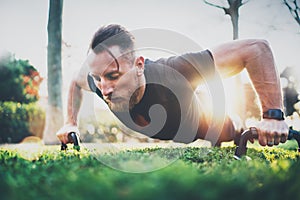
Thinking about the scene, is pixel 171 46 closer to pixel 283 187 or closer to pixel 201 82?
pixel 201 82

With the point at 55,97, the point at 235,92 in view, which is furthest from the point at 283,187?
the point at 55,97

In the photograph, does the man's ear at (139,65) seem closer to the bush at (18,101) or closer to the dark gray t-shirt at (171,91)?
the dark gray t-shirt at (171,91)

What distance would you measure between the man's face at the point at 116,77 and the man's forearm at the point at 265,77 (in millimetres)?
762

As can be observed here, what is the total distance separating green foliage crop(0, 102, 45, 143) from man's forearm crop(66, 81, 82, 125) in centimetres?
360

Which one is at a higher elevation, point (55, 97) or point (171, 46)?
point (171, 46)

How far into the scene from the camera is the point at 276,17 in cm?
380

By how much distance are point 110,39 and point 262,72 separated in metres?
0.95

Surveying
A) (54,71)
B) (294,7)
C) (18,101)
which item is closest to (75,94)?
(294,7)

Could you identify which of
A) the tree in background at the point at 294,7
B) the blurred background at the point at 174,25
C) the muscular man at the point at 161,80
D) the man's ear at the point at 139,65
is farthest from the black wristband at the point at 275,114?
the tree in background at the point at 294,7

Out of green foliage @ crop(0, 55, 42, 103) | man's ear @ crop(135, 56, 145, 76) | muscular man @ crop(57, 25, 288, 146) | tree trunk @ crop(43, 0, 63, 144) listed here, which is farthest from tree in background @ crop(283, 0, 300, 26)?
green foliage @ crop(0, 55, 42, 103)

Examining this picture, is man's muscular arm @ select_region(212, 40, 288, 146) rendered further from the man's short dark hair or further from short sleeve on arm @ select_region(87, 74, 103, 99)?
short sleeve on arm @ select_region(87, 74, 103, 99)

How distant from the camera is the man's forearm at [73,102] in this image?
247 centimetres

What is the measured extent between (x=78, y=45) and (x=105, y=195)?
4543mm

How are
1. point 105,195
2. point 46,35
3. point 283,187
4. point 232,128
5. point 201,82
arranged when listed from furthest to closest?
point 46,35
point 232,128
point 201,82
point 283,187
point 105,195
